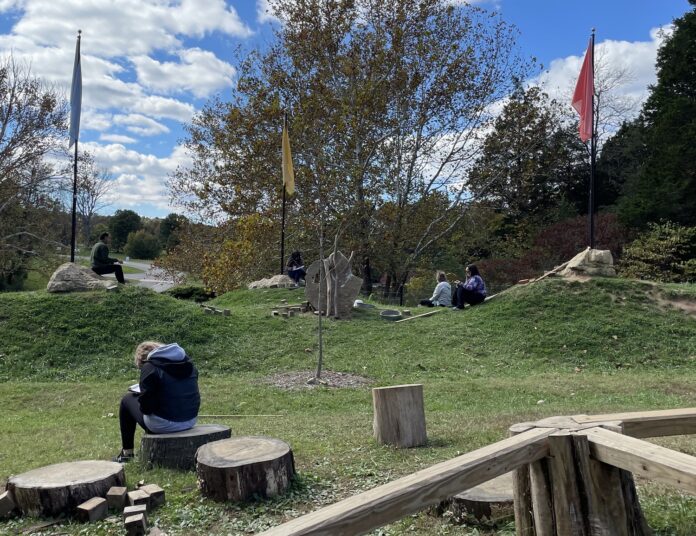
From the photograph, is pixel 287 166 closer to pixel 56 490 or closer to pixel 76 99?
pixel 76 99

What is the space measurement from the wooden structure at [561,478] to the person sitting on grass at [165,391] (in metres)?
3.16

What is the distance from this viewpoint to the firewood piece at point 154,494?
14.5 ft

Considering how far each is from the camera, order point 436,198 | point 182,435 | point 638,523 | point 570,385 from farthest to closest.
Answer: point 436,198, point 570,385, point 182,435, point 638,523

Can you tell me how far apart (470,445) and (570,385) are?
5.19 m

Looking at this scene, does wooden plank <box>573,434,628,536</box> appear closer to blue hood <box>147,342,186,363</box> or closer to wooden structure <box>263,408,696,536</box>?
wooden structure <box>263,408,696,536</box>

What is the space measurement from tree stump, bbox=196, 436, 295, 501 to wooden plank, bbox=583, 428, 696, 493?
2.40 m

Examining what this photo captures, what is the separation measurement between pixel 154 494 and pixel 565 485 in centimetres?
294

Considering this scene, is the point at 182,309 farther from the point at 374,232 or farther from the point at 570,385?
the point at 374,232

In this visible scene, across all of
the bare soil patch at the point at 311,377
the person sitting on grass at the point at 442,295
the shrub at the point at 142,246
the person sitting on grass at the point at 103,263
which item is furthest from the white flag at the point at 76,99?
the shrub at the point at 142,246

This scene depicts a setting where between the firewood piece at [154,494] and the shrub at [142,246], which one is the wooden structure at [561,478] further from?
the shrub at [142,246]

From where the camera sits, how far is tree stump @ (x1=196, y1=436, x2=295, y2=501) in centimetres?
439

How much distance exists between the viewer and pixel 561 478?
2951 mm

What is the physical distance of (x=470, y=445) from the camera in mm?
5707

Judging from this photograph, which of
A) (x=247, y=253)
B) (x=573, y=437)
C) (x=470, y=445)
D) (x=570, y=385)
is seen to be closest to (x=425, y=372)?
(x=570, y=385)
